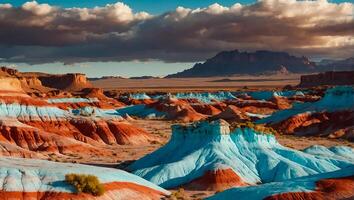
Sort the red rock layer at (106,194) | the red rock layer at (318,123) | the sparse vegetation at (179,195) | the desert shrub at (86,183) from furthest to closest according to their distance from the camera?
the red rock layer at (318,123) → the sparse vegetation at (179,195) → the desert shrub at (86,183) → the red rock layer at (106,194)

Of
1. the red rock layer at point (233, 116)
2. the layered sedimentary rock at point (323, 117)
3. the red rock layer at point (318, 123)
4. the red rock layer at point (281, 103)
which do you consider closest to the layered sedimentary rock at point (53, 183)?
the layered sedimentary rock at point (323, 117)

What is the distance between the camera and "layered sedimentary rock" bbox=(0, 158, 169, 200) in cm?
3647

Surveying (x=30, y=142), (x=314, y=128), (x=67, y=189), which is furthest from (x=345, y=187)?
(x=314, y=128)

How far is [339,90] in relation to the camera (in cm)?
12531

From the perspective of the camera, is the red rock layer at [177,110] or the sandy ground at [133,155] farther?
the red rock layer at [177,110]

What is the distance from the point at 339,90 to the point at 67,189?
97959 mm

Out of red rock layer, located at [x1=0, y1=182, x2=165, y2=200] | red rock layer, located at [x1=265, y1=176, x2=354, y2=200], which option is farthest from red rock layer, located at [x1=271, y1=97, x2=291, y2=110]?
red rock layer, located at [x1=265, y1=176, x2=354, y2=200]

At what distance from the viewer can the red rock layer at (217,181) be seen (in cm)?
5074

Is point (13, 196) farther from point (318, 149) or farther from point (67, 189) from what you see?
point (318, 149)

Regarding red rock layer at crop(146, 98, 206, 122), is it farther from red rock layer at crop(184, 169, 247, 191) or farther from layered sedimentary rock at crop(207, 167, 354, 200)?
layered sedimentary rock at crop(207, 167, 354, 200)

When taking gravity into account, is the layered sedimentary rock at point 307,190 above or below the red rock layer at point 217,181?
above

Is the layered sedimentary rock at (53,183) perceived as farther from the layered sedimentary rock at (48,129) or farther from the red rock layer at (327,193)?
the layered sedimentary rock at (48,129)

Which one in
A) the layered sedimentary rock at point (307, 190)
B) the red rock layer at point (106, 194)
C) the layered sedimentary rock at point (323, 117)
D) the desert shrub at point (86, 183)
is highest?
the layered sedimentary rock at point (307, 190)

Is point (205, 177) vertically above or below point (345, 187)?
below
